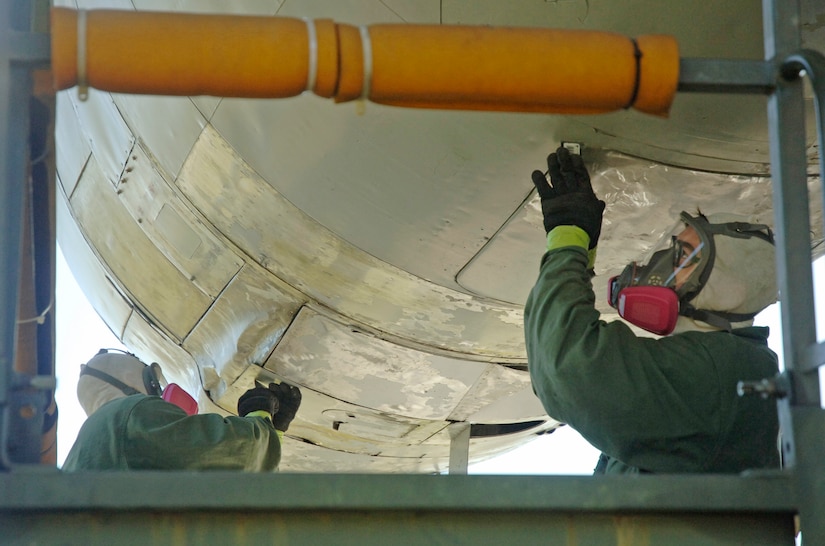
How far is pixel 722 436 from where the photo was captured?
2328 mm

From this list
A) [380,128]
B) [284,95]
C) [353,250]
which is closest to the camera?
[284,95]

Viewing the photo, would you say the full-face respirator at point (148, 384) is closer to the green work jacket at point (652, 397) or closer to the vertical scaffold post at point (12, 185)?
the green work jacket at point (652, 397)

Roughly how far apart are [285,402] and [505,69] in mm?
2678

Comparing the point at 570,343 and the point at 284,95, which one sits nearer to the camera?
the point at 284,95

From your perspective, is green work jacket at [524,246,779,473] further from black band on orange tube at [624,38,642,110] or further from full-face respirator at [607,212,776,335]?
black band on orange tube at [624,38,642,110]

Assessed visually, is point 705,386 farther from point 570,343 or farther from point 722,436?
point 570,343

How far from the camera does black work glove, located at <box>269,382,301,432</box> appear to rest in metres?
4.29

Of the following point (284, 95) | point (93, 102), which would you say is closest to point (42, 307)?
point (284, 95)

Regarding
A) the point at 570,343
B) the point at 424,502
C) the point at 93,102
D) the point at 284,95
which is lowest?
the point at 424,502

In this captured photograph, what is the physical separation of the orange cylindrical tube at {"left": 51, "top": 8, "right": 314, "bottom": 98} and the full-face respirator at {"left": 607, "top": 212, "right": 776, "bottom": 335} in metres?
1.16

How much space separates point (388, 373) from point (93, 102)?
5.02ft

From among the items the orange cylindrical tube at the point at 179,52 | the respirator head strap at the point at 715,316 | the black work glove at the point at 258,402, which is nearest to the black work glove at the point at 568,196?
the respirator head strap at the point at 715,316

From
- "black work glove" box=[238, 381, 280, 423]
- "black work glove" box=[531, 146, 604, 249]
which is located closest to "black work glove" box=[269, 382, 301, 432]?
"black work glove" box=[238, 381, 280, 423]

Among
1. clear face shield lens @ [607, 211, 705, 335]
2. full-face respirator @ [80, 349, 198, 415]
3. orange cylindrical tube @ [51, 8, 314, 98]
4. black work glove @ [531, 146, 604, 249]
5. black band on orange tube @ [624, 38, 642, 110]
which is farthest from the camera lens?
full-face respirator @ [80, 349, 198, 415]
